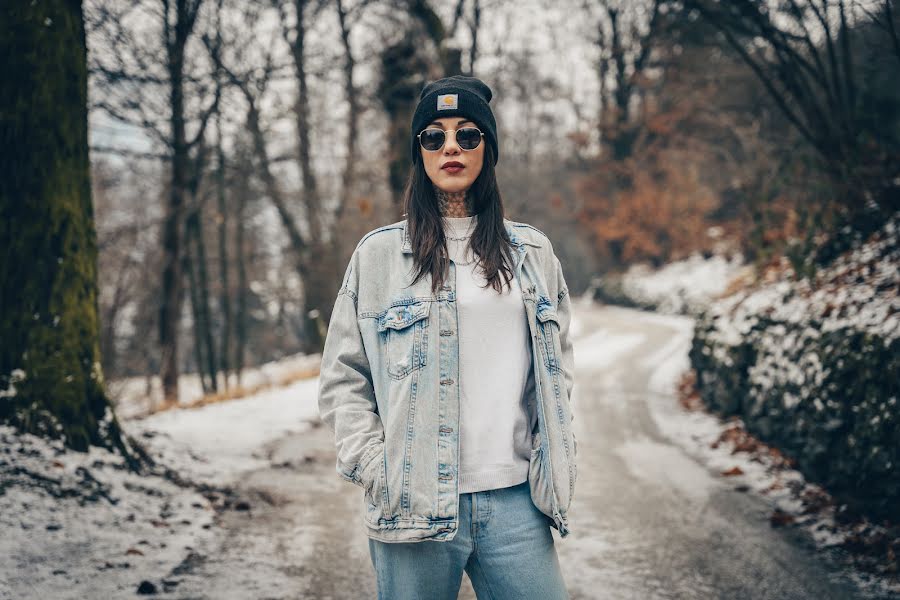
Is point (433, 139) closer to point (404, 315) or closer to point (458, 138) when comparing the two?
point (458, 138)

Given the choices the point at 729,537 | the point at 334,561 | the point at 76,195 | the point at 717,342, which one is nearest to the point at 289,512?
the point at 334,561

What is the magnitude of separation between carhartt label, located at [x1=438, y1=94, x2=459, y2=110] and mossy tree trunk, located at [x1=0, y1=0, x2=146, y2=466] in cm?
349

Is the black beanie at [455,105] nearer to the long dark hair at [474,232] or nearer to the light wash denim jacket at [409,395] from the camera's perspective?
Result: the long dark hair at [474,232]

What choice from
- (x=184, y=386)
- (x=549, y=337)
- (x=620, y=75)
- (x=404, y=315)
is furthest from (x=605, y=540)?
(x=620, y=75)

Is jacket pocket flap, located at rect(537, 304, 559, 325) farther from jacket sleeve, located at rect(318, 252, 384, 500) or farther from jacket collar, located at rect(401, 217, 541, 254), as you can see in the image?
jacket sleeve, located at rect(318, 252, 384, 500)

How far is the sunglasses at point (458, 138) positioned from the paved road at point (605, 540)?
2.64 metres

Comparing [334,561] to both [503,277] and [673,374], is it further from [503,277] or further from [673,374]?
[673,374]

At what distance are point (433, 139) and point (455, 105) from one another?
0.13m

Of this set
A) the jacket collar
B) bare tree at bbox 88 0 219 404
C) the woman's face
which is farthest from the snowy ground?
bare tree at bbox 88 0 219 404

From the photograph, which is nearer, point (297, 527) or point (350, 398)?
point (350, 398)

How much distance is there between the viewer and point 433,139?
2.20m

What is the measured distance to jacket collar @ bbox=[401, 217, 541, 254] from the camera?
2.12 m

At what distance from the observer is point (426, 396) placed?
1944 millimetres

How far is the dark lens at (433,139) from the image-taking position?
2201mm
